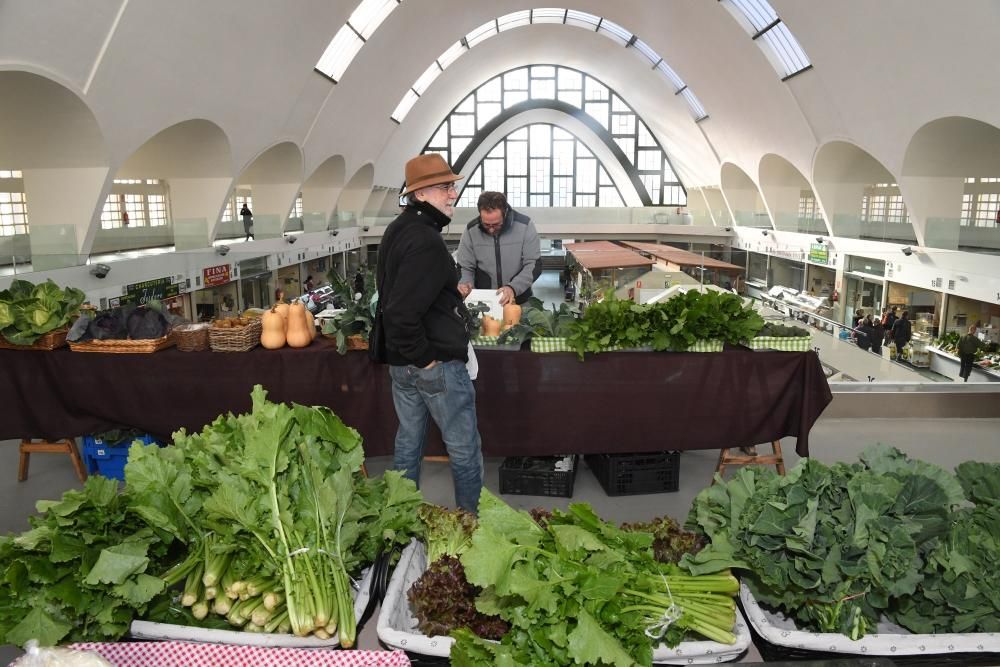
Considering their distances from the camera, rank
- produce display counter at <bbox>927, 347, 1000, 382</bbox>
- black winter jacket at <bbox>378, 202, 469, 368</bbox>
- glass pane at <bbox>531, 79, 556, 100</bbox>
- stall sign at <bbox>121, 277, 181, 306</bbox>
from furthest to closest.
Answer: glass pane at <bbox>531, 79, 556, 100</bbox>
stall sign at <bbox>121, 277, 181, 306</bbox>
produce display counter at <bbox>927, 347, 1000, 382</bbox>
black winter jacket at <bbox>378, 202, 469, 368</bbox>

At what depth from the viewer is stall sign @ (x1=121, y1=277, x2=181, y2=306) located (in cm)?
1372

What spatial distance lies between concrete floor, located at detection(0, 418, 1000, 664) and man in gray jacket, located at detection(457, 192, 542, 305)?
59.4 inches

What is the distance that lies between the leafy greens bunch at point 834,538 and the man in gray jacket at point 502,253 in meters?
3.58

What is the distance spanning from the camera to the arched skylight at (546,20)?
3052cm

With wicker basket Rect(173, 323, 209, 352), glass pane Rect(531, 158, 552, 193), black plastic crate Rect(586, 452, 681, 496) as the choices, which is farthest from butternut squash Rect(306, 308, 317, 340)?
glass pane Rect(531, 158, 552, 193)

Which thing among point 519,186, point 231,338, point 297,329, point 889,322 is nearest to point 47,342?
point 231,338

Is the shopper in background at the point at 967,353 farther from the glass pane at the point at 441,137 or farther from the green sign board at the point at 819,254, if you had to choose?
the glass pane at the point at 441,137

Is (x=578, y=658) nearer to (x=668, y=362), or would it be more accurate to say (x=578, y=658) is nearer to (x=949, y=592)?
(x=949, y=592)

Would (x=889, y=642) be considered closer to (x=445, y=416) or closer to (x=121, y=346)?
(x=445, y=416)

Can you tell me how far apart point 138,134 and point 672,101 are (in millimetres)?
25252

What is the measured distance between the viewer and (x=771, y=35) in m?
19.5

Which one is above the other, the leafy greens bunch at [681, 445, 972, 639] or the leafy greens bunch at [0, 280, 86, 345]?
the leafy greens bunch at [0, 280, 86, 345]

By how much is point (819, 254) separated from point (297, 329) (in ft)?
66.9

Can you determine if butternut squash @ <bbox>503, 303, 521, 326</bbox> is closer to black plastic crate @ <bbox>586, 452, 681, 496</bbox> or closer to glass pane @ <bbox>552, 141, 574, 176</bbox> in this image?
black plastic crate @ <bbox>586, 452, 681, 496</bbox>
